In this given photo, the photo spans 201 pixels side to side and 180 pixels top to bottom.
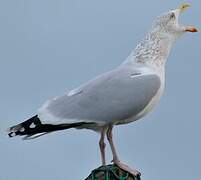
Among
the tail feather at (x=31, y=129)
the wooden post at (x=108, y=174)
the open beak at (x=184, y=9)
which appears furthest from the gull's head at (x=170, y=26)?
the wooden post at (x=108, y=174)

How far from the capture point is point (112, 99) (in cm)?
892

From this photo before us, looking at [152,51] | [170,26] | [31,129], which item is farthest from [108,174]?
[170,26]

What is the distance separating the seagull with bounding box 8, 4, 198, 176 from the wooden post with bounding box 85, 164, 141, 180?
2.78ft

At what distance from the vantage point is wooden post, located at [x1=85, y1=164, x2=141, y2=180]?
7.30 meters

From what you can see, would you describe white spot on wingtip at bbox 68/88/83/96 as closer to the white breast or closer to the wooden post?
the white breast

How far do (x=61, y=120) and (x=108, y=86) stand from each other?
715mm

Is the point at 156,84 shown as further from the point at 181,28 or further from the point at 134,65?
the point at 181,28

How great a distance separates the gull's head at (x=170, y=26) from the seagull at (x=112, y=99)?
0.31 meters

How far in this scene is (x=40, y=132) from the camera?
8.33 m

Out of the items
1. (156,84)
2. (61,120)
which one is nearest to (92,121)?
(61,120)

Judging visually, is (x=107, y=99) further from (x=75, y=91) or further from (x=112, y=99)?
(x=75, y=91)

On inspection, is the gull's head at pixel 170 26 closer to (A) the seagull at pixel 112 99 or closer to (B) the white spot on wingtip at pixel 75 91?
(A) the seagull at pixel 112 99

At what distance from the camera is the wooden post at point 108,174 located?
7305 mm

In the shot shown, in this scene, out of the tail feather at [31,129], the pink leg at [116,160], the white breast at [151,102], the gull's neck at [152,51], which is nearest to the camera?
the pink leg at [116,160]
